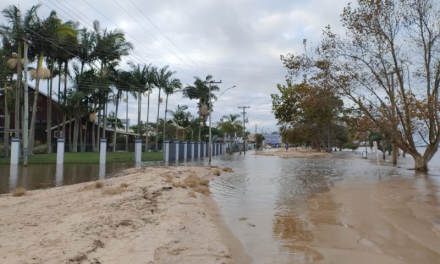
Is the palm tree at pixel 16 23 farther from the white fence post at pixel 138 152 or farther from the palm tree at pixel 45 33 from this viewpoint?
the white fence post at pixel 138 152

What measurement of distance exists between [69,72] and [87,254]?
3470 centimetres

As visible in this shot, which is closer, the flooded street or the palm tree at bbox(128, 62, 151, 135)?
the flooded street

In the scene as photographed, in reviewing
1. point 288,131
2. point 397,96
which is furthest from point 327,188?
point 288,131

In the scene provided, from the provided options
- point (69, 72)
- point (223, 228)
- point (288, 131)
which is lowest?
point (223, 228)

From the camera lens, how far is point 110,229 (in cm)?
618

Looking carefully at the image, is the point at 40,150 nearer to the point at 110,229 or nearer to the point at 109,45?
the point at 109,45

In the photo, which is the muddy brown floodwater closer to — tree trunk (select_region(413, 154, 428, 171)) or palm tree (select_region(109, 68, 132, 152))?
tree trunk (select_region(413, 154, 428, 171))

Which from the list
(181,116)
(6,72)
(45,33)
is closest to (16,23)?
(45,33)

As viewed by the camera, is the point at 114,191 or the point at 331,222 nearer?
the point at 331,222

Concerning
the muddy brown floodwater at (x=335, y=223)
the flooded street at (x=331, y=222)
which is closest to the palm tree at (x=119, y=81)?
the flooded street at (x=331, y=222)

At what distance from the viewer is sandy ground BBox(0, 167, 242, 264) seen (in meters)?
4.95

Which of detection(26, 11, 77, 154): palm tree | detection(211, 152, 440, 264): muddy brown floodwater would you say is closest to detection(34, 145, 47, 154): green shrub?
detection(26, 11, 77, 154): palm tree

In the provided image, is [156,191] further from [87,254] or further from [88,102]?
[88,102]

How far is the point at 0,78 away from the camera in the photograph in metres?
27.9
